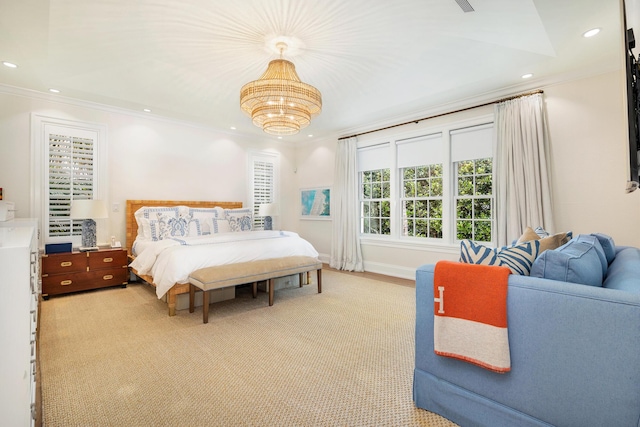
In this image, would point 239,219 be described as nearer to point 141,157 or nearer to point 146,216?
point 146,216

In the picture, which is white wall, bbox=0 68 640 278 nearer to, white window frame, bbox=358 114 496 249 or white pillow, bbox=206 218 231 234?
white window frame, bbox=358 114 496 249

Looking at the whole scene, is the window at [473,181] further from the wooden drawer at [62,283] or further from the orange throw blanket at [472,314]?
the wooden drawer at [62,283]

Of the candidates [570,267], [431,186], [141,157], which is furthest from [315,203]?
[570,267]

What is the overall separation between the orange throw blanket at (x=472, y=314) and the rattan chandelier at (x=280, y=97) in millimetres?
2038

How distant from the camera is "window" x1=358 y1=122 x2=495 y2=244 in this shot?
424 cm

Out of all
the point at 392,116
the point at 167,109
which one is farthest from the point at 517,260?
the point at 167,109

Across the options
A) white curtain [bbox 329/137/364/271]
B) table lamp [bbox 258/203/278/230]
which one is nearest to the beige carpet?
white curtain [bbox 329/137/364/271]

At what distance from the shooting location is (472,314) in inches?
58.0

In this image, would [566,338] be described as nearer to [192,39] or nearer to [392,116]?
[192,39]

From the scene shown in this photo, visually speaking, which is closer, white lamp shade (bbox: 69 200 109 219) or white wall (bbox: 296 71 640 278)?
white wall (bbox: 296 71 640 278)

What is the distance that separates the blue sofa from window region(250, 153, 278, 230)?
4984 millimetres

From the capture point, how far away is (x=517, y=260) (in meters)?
1.57

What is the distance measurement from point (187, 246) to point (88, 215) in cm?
155

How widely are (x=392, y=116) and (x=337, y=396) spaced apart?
431 centimetres
